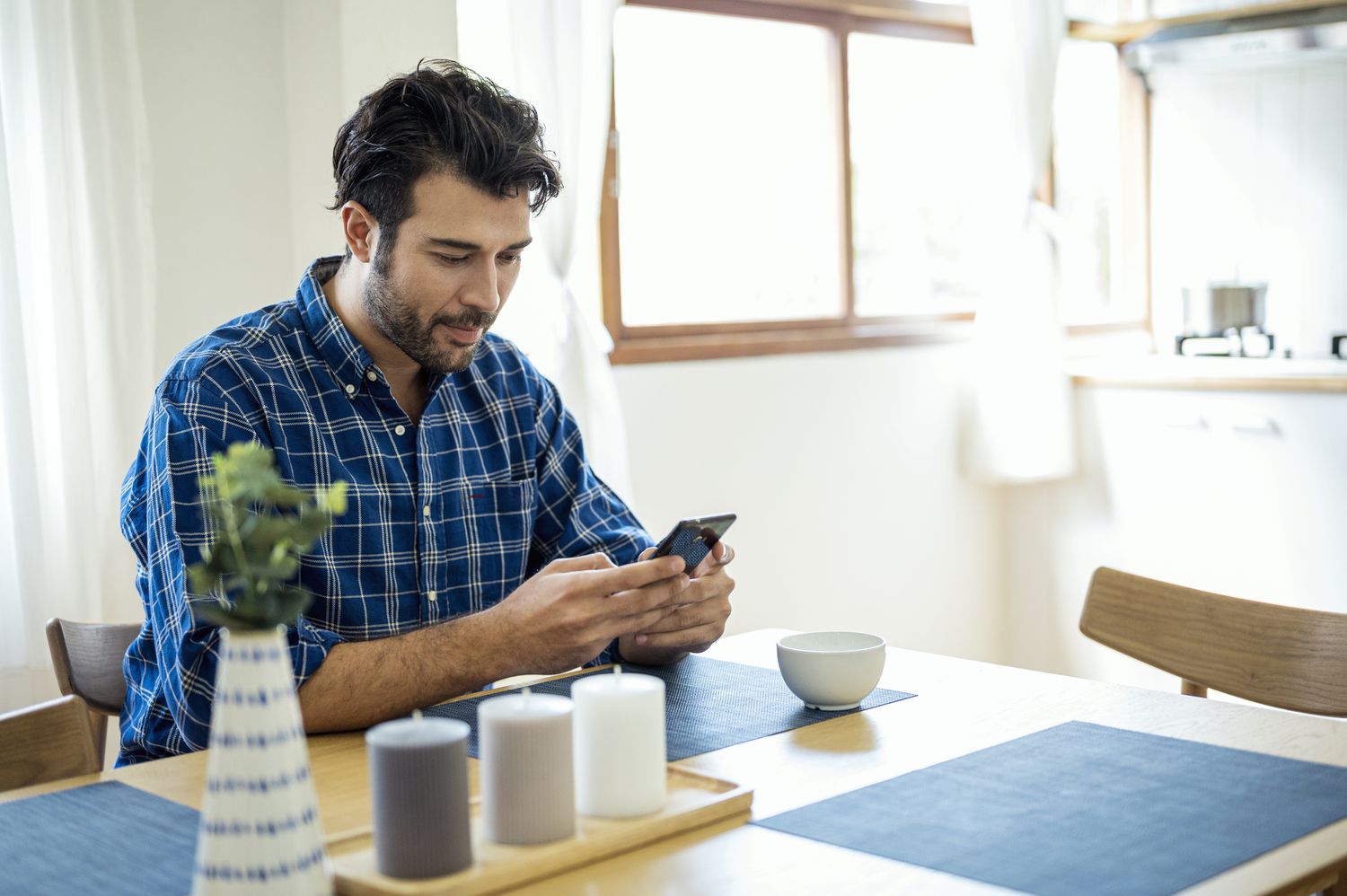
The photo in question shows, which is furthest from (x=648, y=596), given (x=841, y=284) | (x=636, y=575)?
(x=841, y=284)

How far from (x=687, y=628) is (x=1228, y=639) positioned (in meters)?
0.66

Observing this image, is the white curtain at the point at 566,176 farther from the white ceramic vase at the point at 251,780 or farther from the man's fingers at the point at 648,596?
the white ceramic vase at the point at 251,780

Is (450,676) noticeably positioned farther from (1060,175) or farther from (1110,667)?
(1060,175)

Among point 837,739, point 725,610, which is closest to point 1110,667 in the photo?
point 725,610

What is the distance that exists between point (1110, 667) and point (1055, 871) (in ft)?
9.70

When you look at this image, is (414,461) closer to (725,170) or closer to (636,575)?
(636,575)

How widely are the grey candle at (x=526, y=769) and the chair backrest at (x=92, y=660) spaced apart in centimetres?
93

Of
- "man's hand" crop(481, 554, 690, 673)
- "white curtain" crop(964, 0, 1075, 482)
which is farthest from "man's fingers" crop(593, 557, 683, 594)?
"white curtain" crop(964, 0, 1075, 482)

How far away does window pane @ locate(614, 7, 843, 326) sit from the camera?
329cm

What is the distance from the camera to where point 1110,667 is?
3797 mm

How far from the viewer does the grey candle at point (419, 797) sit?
0.95 meters

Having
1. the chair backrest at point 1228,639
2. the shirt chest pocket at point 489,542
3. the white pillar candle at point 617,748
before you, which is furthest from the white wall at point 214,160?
the white pillar candle at point 617,748

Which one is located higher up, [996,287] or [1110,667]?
[996,287]

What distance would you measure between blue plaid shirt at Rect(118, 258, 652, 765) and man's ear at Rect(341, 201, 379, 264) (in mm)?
73
